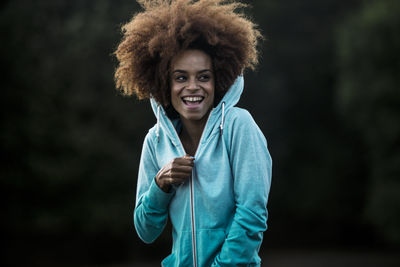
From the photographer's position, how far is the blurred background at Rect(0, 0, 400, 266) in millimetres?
13438

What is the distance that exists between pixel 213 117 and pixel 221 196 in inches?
14.9

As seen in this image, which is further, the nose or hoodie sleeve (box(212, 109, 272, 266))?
the nose

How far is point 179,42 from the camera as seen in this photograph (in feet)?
8.32

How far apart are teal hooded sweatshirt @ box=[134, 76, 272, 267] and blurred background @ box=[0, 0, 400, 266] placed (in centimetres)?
1011

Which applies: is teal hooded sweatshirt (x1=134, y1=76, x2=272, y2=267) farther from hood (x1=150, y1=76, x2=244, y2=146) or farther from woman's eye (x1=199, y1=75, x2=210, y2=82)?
woman's eye (x1=199, y1=75, x2=210, y2=82)

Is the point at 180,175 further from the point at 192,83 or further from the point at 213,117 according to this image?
the point at 192,83

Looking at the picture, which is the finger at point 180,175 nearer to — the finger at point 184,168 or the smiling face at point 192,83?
the finger at point 184,168
